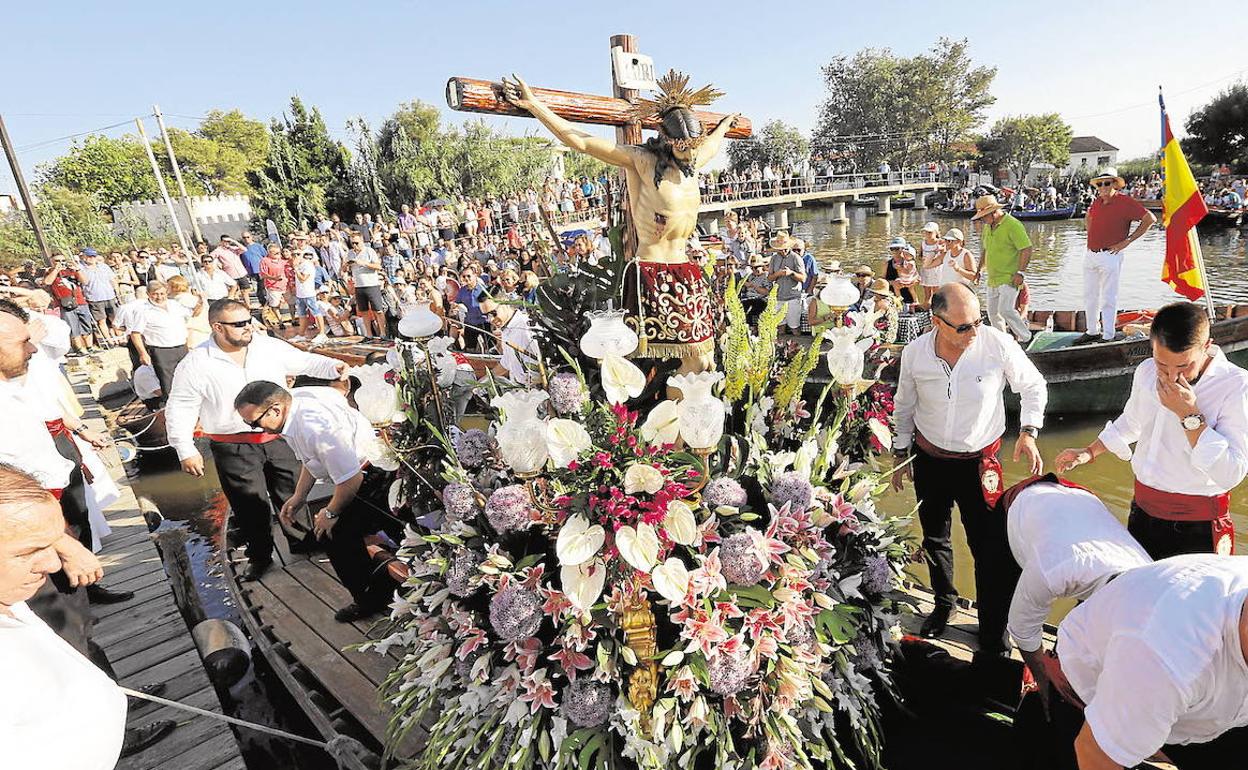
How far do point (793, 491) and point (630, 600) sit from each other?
2.17 ft

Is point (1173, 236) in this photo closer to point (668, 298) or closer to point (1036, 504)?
point (1036, 504)

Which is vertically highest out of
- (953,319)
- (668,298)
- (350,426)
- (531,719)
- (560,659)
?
(668,298)

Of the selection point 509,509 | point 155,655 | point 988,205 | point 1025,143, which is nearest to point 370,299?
point 155,655

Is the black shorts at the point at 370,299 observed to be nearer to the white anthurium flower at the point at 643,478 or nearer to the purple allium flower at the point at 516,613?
the purple allium flower at the point at 516,613

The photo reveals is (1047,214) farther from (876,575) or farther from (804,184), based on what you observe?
(876,575)

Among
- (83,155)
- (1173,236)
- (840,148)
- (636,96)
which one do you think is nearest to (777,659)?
(636,96)

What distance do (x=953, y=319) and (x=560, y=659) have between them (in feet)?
7.74

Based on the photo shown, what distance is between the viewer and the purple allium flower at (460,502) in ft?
6.48

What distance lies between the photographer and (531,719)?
1.84 metres

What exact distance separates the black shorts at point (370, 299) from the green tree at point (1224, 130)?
47.3 metres

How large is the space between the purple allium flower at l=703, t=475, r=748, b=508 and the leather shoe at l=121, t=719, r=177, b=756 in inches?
124

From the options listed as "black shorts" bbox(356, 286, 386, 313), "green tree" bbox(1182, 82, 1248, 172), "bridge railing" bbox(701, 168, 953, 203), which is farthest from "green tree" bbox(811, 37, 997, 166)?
"black shorts" bbox(356, 286, 386, 313)

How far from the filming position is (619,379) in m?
Answer: 1.78

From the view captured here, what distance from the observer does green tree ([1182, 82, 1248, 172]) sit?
3569 cm
